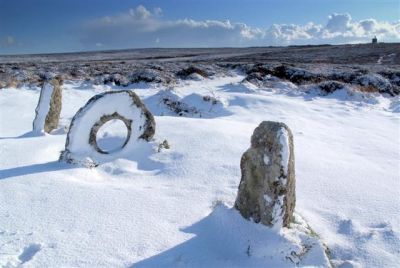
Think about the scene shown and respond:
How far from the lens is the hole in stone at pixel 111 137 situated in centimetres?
697

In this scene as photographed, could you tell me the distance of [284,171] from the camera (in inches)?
150

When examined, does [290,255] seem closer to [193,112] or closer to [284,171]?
[284,171]

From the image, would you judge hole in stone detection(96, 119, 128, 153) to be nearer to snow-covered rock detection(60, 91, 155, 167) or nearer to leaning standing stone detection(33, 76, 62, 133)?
snow-covered rock detection(60, 91, 155, 167)

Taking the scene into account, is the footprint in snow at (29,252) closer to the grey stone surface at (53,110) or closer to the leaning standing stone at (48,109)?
the leaning standing stone at (48,109)

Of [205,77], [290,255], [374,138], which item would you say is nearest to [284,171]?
[290,255]

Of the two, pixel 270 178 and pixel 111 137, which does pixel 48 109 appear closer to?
pixel 111 137

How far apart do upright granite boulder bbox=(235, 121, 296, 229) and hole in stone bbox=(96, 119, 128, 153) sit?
3067 millimetres

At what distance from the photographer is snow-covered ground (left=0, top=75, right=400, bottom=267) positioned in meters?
3.54

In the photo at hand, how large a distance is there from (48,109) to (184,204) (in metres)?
5.37

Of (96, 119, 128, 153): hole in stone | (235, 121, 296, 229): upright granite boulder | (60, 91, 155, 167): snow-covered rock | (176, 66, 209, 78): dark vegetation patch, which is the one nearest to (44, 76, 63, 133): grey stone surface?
(96, 119, 128, 153): hole in stone

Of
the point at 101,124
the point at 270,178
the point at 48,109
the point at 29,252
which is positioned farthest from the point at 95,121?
the point at 270,178

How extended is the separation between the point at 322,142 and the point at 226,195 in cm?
378

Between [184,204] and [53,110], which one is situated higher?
[53,110]

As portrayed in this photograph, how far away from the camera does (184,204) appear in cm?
451
